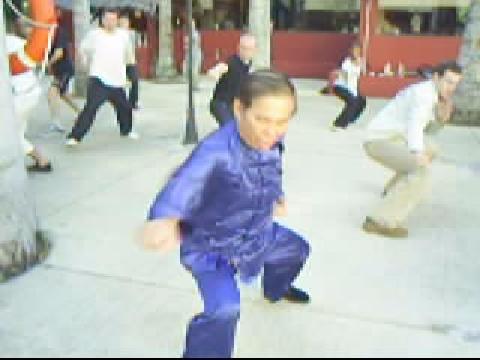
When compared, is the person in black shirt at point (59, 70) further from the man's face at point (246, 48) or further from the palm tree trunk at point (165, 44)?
the palm tree trunk at point (165, 44)

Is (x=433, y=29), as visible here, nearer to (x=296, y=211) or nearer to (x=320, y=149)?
(x=320, y=149)

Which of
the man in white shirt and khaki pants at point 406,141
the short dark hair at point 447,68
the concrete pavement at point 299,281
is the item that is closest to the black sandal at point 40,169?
the concrete pavement at point 299,281

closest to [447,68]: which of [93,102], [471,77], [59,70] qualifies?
[93,102]

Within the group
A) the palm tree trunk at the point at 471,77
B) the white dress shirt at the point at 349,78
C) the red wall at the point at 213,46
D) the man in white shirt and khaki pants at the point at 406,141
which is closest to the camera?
the man in white shirt and khaki pants at the point at 406,141

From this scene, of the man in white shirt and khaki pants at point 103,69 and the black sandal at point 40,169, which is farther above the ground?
the man in white shirt and khaki pants at point 103,69

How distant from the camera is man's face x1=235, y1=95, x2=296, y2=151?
2.51 metres

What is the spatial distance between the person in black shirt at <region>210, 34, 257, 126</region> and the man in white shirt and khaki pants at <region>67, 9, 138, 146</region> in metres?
1.58

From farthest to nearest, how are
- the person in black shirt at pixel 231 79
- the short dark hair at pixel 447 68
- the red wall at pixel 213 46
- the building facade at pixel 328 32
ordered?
the red wall at pixel 213 46
the building facade at pixel 328 32
the person in black shirt at pixel 231 79
the short dark hair at pixel 447 68

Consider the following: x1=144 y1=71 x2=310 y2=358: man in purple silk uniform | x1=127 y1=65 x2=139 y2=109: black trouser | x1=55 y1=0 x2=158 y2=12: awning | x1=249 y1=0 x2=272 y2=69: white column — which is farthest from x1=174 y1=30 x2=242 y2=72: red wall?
x1=144 y1=71 x2=310 y2=358: man in purple silk uniform

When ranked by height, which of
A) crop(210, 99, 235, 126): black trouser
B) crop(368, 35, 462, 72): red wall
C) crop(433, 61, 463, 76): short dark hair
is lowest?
crop(210, 99, 235, 126): black trouser

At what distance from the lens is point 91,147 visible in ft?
26.6

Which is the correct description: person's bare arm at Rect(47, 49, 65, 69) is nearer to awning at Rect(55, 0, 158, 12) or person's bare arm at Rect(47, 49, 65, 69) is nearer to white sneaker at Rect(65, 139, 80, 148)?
white sneaker at Rect(65, 139, 80, 148)

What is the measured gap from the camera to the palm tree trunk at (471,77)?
1022cm

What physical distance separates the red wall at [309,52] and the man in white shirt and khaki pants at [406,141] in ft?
38.2
